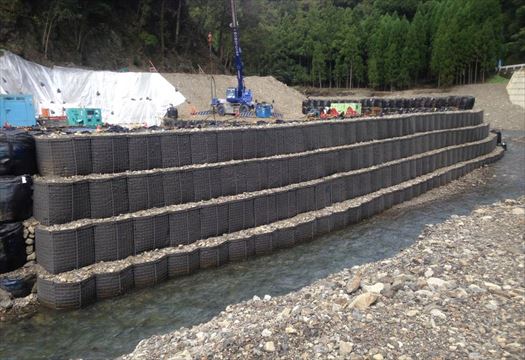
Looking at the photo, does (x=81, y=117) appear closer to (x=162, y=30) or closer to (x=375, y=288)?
(x=375, y=288)

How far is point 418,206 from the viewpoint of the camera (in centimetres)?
1628

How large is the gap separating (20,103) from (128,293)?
1553cm

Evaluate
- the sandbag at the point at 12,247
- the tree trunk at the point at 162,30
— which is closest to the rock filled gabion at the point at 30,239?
the sandbag at the point at 12,247

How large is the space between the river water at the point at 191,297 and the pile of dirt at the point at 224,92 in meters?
19.8

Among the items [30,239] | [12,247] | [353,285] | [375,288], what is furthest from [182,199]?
[375,288]

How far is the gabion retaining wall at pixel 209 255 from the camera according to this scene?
27.1 ft

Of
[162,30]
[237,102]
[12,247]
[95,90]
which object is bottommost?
→ [12,247]

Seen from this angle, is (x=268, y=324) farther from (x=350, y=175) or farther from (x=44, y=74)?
(x=44, y=74)

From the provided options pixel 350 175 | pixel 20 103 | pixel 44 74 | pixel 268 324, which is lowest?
pixel 268 324

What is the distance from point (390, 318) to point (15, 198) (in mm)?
7143

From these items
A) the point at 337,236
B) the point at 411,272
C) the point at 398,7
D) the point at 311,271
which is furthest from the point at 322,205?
the point at 398,7

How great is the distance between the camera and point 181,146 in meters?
10.7

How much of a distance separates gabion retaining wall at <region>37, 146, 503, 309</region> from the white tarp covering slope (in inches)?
764

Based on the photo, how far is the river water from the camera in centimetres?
717
